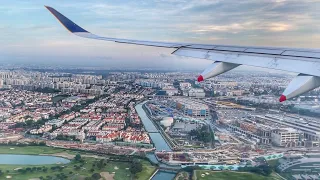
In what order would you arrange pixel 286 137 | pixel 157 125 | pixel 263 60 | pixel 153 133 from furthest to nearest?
1. pixel 157 125
2. pixel 153 133
3. pixel 286 137
4. pixel 263 60

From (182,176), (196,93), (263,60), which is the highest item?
(263,60)

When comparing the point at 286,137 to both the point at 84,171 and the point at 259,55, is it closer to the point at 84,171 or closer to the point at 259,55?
the point at 84,171

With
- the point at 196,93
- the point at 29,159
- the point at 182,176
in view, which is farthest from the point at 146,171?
the point at 196,93

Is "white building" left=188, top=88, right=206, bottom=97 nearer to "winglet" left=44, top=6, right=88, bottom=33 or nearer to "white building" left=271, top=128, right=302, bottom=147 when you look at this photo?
"white building" left=271, top=128, right=302, bottom=147

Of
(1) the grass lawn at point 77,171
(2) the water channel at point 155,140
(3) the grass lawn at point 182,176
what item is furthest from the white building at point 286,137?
(1) the grass lawn at point 77,171

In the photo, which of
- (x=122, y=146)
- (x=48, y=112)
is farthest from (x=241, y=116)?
(x=48, y=112)

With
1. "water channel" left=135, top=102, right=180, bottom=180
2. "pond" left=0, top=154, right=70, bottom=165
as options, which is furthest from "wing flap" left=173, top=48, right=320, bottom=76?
"pond" left=0, top=154, right=70, bottom=165

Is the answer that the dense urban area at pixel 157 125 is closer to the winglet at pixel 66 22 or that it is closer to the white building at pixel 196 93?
the white building at pixel 196 93

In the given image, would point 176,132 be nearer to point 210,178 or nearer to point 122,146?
point 122,146
